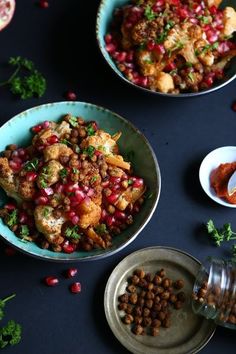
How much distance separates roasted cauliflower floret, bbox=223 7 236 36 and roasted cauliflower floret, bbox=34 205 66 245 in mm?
1466

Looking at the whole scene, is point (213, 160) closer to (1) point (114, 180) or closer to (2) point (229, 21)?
(1) point (114, 180)

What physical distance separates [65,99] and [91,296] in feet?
3.80

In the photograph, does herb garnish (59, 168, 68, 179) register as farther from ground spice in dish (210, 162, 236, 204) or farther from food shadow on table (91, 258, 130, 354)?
ground spice in dish (210, 162, 236, 204)

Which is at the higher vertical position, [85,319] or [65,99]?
[65,99]

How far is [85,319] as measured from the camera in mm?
3070

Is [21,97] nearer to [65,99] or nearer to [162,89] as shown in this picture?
[65,99]

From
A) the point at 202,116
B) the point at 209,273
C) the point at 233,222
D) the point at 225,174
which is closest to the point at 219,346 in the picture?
the point at 209,273

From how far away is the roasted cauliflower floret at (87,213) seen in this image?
2.88 metres

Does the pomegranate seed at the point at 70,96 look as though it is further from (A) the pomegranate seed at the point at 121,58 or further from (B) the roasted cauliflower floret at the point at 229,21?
(B) the roasted cauliflower floret at the point at 229,21

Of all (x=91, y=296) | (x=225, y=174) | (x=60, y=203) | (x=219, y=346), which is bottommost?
(x=219, y=346)

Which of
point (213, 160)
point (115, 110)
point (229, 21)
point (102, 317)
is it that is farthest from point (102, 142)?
point (229, 21)

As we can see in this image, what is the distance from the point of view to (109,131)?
324 centimetres

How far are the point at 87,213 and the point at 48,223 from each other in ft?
0.66

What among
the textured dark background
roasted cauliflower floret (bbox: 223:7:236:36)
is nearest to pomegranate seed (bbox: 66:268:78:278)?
the textured dark background
